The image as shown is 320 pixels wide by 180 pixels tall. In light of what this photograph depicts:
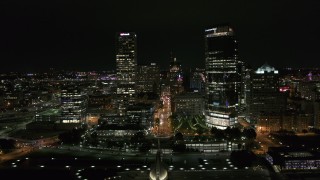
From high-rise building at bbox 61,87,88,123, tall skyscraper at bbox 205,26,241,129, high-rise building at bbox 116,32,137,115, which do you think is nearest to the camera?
tall skyscraper at bbox 205,26,241,129

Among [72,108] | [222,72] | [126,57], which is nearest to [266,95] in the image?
[222,72]

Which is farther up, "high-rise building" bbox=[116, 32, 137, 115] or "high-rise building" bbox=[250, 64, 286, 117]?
"high-rise building" bbox=[116, 32, 137, 115]

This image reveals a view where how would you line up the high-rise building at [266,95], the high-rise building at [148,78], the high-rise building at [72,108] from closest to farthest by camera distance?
the high-rise building at [266,95] < the high-rise building at [72,108] < the high-rise building at [148,78]

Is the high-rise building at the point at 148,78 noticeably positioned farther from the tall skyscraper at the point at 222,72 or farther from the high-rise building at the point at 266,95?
the high-rise building at the point at 266,95

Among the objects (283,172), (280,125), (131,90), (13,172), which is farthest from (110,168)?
(131,90)

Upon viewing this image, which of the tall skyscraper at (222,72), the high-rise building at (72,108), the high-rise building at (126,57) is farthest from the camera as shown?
the high-rise building at (126,57)

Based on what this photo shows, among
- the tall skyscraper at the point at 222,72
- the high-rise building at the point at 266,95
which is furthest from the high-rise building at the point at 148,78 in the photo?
the high-rise building at the point at 266,95

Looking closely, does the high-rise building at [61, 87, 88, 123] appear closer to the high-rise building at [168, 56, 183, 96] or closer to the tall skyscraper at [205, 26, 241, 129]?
the tall skyscraper at [205, 26, 241, 129]

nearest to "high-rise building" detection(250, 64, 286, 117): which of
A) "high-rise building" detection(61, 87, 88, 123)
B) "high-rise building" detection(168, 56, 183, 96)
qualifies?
"high-rise building" detection(61, 87, 88, 123)
